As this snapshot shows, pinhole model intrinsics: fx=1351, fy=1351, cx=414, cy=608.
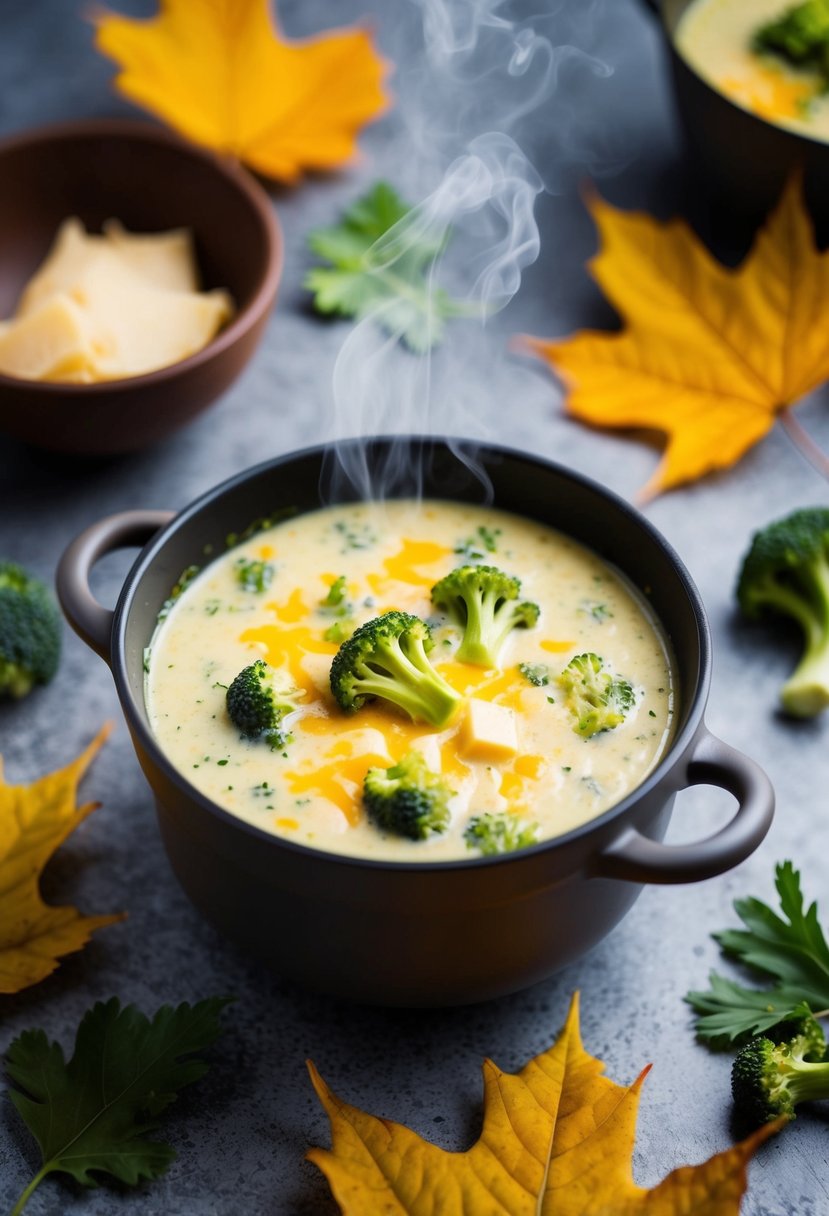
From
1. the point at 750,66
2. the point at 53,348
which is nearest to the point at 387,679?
the point at 53,348

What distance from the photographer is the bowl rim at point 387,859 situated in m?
1.61

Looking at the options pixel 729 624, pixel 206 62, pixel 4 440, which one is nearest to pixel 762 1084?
pixel 729 624

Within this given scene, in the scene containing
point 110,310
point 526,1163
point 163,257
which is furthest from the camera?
point 163,257

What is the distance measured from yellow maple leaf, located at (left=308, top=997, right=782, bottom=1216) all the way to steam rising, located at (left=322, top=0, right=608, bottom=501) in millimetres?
1351

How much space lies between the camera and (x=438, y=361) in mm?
3061

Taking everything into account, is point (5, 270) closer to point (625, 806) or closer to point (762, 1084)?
point (625, 806)

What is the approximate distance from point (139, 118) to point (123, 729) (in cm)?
195

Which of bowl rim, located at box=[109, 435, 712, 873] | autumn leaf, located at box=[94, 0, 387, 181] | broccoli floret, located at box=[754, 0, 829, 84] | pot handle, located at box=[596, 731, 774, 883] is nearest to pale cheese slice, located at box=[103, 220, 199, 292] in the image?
autumn leaf, located at box=[94, 0, 387, 181]

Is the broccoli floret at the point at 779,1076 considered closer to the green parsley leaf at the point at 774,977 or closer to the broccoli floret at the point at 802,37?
the green parsley leaf at the point at 774,977

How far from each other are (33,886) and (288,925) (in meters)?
0.49

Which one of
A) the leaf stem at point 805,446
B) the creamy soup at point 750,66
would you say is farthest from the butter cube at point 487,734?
the creamy soup at point 750,66

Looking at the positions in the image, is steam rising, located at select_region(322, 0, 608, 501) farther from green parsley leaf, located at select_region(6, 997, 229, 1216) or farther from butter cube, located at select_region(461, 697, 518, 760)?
green parsley leaf, located at select_region(6, 997, 229, 1216)

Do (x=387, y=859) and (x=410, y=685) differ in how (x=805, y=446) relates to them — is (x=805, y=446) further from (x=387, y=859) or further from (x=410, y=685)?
(x=387, y=859)

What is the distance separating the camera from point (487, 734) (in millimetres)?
1862
